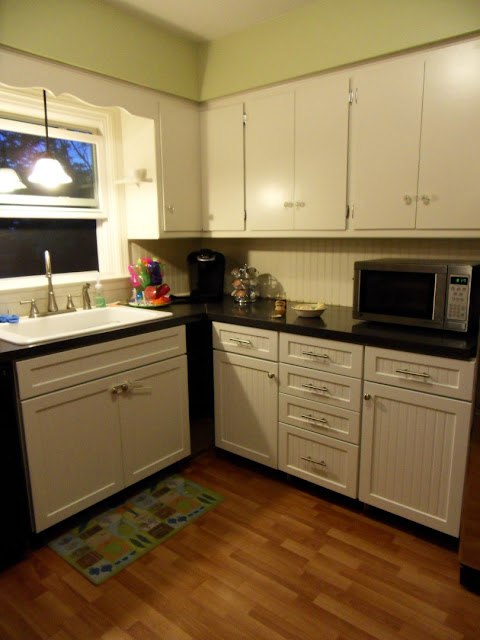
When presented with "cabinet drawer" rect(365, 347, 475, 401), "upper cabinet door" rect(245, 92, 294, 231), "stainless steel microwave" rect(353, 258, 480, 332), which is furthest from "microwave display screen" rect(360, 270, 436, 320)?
"upper cabinet door" rect(245, 92, 294, 231)

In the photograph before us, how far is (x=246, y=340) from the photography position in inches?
95.9

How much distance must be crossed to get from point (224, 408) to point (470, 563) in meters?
1.40

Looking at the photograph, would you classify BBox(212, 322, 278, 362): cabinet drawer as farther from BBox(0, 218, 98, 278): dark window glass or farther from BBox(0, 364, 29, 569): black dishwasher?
BBox(0, 364, 29, 569): black dishwasher

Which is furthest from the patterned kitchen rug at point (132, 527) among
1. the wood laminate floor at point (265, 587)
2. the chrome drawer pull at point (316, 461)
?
the chrome drawer pull at point (316, 461)

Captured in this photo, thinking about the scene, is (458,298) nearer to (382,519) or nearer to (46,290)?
(382,519)

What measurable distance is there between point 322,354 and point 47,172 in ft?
5.29

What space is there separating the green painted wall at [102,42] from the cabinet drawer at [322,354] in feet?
5.40

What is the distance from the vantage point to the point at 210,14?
2.39 m

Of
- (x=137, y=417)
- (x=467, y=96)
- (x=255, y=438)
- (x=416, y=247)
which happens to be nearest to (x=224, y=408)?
(x=255, y=438)

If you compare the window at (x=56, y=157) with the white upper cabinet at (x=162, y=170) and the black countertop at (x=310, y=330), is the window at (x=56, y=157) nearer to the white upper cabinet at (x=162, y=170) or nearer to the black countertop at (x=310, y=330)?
the white upper cabinet at (x=162, y=170)

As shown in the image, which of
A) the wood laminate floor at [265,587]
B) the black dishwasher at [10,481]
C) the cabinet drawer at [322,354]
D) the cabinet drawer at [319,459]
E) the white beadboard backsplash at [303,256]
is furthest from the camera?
the white beadboard backsplash at [303,256]

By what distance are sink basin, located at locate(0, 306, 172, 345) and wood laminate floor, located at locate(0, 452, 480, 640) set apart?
100 cm

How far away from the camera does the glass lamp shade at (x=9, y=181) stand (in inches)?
92.0

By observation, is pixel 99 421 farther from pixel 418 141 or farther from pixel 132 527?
pixel 418 141
